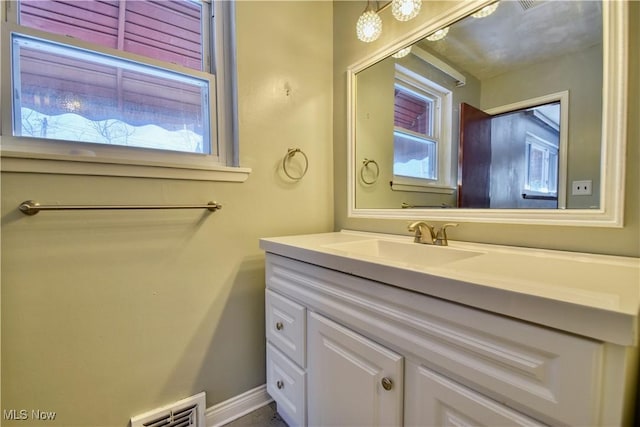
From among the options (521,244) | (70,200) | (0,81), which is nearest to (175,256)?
(70,200)

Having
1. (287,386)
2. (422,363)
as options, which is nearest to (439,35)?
(422,363)

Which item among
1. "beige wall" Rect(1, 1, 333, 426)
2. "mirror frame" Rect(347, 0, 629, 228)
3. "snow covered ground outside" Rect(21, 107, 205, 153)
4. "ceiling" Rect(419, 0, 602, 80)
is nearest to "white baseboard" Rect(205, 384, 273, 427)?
"beige wall" Rect(1, 1, 333, 426)

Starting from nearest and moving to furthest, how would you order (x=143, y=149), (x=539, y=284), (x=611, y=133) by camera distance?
1. (x=539, y=284)
2. (x=611, y=133)
3. (x=143, y=149)

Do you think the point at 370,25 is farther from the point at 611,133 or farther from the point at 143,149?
the point at 143,149

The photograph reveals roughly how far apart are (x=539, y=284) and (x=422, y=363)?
1.06 feet

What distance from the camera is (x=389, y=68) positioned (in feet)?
4.73

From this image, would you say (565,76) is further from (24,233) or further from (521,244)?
(24,233)

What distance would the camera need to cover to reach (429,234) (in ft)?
3.79

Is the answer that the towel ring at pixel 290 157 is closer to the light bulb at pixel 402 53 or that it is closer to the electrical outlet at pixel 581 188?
the light bulb at pixel 402 53

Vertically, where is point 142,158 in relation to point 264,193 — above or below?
above

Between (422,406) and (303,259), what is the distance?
1.84 feet

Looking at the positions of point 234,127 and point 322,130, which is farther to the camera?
point 322,130
